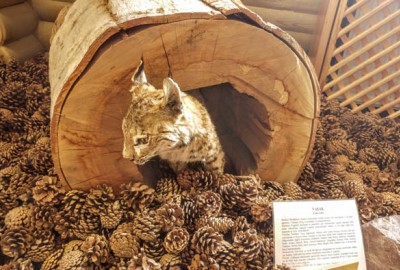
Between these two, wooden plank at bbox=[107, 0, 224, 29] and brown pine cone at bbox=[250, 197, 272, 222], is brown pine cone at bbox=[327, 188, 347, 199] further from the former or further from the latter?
wooden plank at bbox=[107, 0, 224, 29]

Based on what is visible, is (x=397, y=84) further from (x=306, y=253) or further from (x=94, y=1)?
(x=94, y=1)

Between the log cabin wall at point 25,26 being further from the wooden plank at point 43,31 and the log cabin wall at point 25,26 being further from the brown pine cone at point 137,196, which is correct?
the brown pine cone at point 137,196

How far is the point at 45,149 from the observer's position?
1.73 meters

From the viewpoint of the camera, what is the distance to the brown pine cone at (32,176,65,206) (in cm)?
142

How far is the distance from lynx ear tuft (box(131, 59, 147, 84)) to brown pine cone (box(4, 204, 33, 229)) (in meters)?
0.74

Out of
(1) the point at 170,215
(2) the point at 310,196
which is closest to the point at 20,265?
(1) the point at 170,215

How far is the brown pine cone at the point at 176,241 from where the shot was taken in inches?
48.7

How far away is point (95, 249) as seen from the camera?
1.26 metres

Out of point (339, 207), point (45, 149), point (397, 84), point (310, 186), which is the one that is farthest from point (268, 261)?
point (397, 84)

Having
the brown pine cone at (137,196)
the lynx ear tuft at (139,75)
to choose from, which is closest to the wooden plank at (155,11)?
the lynx ear tuft at (139,75)

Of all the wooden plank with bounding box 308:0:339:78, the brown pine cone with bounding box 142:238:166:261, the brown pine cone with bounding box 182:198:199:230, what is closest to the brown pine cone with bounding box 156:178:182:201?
the brown pine cone with bounding box 182:198:199:230

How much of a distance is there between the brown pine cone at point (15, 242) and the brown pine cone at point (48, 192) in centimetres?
13

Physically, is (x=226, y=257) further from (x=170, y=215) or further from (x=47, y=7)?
(x=47, y=7)

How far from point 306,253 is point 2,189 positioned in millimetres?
1371
